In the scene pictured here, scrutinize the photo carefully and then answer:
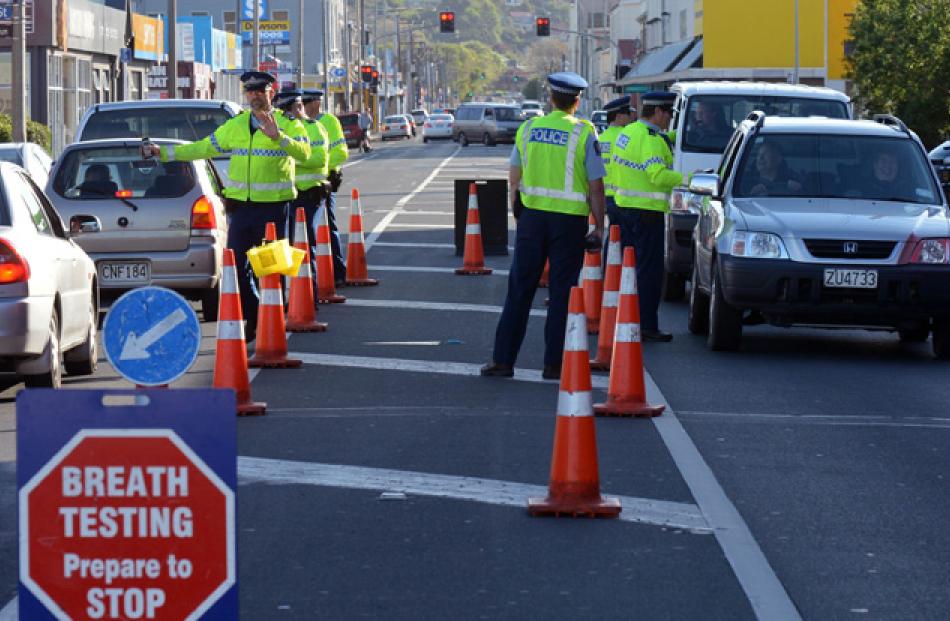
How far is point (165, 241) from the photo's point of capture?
1586 cm

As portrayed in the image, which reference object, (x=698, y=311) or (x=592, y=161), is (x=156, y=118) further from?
(x=592, y=161)

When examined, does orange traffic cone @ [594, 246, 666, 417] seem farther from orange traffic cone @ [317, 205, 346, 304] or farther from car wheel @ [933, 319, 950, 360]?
orange traffic cone @ [317, 205, 346, 304]

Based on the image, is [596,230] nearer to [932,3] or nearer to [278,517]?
[278,517]

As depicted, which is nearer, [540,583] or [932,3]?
[540,583]

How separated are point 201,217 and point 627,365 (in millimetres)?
6230

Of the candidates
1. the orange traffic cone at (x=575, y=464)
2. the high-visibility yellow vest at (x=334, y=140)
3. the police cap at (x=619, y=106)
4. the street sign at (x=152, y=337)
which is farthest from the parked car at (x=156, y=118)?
the street sign at (x=152, y=337)

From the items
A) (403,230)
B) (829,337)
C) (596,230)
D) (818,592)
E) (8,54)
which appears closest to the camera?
(818,592)

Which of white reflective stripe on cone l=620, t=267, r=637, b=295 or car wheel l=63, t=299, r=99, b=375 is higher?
white reflective stripe on cone l=620, t=267, r=637, b=295

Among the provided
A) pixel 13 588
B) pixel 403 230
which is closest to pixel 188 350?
pixel 13 588

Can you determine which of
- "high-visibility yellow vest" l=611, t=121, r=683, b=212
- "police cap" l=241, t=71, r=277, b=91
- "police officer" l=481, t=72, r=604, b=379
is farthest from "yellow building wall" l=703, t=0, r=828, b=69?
"police officer" l=481, t=72, r=604, b=379

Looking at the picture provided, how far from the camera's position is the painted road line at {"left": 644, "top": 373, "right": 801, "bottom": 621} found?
658cm

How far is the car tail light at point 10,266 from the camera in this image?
10.9 metres

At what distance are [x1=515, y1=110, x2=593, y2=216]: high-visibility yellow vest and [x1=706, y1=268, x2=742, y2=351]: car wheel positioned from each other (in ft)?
6.80

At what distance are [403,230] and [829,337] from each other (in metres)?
14.1
